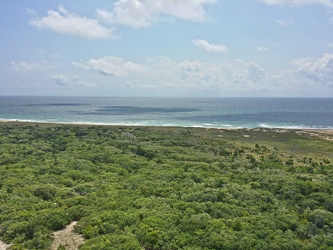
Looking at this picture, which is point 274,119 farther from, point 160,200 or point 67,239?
point 67,239

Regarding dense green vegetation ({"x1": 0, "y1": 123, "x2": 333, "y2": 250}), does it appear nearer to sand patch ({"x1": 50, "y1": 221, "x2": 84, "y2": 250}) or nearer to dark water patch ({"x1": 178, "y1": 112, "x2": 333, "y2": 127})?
sand patch ({"x1": 50, "y1": 221, "x2": 84, "y2": 250})

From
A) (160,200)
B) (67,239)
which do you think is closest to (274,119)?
(160,200)

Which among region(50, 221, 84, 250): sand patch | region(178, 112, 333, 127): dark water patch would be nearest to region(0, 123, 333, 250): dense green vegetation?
region(50, 221, 84, 250): sand patch

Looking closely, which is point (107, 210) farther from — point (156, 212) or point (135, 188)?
point (135, 188)

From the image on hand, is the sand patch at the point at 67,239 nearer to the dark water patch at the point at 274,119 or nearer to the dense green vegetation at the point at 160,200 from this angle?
the dense green vegetation at the point at 160,200

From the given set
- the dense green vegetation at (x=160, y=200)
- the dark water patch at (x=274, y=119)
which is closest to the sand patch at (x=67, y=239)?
the dense green vegetation at (x=160, y=200)
